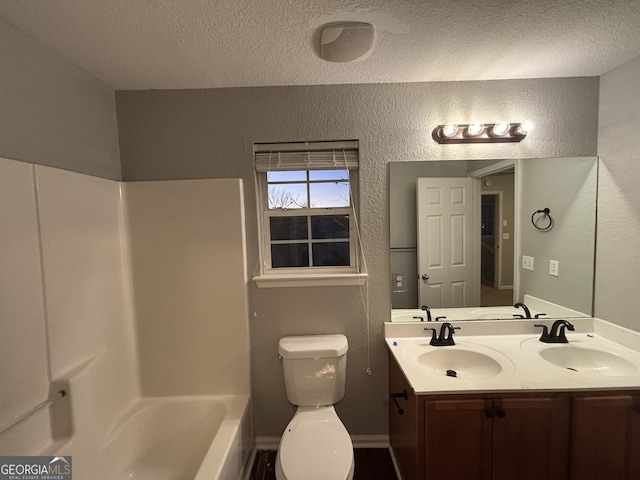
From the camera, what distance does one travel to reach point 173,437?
160cm

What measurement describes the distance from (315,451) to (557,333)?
1.59 metres

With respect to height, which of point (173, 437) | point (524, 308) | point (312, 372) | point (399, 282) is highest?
point (399, 282)

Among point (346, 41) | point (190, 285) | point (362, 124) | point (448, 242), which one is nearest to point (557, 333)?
point (448, 242)

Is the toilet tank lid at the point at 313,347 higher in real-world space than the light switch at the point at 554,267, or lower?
lower

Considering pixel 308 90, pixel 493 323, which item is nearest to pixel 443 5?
pixel 308 90

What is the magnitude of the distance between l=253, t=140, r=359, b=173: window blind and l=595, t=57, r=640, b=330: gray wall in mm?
1495

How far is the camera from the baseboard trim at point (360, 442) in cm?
175

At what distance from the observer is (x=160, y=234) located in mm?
1643

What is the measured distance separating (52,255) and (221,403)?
3.96 ft

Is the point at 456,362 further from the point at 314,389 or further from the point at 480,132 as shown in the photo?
the point at 480,132

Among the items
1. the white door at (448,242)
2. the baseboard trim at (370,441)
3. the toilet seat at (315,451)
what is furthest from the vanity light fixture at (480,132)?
the baseboard trim at (370,441)

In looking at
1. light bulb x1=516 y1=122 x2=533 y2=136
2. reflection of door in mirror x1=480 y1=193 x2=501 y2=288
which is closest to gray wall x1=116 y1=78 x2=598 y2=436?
light bulb x1=516 y1=122 x2=533 y2=136

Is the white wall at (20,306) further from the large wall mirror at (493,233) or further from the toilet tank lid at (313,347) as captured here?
the large wall mirror at (493,233)

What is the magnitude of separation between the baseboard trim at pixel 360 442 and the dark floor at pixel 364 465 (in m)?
0.02
